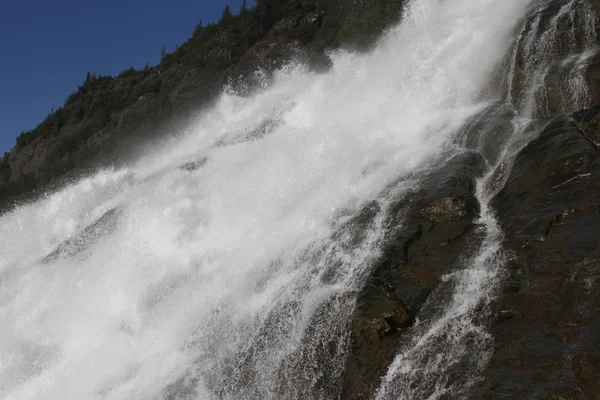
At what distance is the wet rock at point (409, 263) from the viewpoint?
6.34 metres

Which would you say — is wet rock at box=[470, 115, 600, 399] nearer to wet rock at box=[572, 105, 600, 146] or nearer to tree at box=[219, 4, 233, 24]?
wet rock at box=[572, 105, 600, 146]

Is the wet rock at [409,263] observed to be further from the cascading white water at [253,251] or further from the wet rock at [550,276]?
the wet rock at [550,276]

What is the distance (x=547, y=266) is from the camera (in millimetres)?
6148

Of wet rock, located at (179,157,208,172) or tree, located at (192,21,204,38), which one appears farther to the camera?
tree, located at (192,21,204,38)

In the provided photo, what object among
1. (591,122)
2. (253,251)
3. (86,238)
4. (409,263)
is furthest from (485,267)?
(86,238)

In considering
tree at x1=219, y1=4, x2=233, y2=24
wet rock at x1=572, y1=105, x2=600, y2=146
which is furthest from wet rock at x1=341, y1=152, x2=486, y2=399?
tree at x1=219, y1=4, x2=233, y2=24

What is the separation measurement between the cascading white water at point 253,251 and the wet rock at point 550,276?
24.5 inches

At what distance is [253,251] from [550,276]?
571 centimetres

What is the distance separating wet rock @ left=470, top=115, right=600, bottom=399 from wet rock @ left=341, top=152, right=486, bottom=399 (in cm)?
72

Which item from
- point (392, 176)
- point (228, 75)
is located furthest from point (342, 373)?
point (228, 75)

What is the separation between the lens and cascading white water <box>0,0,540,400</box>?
7.52m

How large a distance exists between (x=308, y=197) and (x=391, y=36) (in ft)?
43.0

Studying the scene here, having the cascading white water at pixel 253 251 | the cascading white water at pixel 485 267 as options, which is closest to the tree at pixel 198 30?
the cascading white water at pixel 253 251

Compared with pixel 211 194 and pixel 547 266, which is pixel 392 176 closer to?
pixel 547 266
